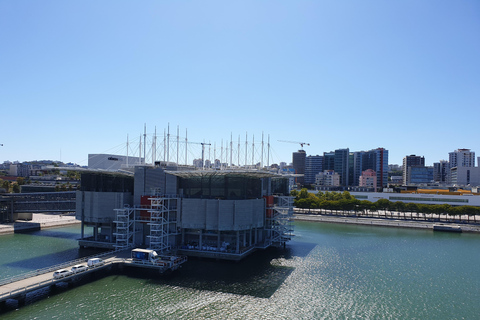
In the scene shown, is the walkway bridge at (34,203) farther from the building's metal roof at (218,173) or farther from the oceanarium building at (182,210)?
the building's metal roof at (218,173)

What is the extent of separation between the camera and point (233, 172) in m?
50.7

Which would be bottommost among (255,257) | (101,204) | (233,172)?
(255,257)

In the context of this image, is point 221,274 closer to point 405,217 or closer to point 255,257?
point 255,257

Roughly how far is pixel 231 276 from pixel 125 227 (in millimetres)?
20875

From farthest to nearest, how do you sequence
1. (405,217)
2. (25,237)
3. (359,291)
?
(405,217) → (25,237) → (359,291)

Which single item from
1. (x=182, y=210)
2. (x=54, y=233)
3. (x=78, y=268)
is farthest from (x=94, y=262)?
(x=54, y=233)

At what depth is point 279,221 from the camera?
61.4 m

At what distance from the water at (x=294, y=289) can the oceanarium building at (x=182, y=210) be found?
4.38 metres

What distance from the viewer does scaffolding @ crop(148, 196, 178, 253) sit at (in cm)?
5147

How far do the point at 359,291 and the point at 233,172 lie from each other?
2331cm

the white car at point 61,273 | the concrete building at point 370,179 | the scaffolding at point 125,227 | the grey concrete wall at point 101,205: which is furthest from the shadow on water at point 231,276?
the concrete building at point 370,179

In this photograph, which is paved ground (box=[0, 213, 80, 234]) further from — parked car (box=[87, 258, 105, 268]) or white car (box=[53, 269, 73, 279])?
white car (box=[53, 269, 73, 279])

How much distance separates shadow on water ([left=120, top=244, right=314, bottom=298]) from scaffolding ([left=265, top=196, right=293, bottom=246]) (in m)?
7.42

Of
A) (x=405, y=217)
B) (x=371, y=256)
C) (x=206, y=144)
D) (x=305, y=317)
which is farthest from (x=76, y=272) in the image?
(x=405, y=217)
